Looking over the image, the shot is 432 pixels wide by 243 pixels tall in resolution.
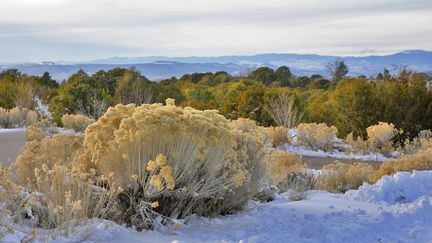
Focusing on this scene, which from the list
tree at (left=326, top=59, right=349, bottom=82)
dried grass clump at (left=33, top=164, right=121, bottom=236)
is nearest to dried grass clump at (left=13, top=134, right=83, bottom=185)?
dried grass clump at (left=33, top=164, right=121, bottom=236)

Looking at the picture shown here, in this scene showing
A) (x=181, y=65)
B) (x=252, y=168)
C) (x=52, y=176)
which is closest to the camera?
(x=52, y=176)

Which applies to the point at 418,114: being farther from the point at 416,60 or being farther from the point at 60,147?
the point at 416,60

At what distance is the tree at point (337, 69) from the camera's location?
210 ft

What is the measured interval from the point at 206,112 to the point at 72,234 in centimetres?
226

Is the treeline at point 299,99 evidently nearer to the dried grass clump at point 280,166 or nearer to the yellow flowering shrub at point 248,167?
the dried grass clump at point 280,166

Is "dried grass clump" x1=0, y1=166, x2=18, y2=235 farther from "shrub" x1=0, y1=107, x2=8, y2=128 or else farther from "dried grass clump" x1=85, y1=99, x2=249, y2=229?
"shrub" x1=0, y1=107, x2=8, y2=128

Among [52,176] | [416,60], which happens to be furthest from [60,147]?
[416,60]

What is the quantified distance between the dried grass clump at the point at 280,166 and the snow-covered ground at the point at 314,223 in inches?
20.8

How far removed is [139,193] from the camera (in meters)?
6.11

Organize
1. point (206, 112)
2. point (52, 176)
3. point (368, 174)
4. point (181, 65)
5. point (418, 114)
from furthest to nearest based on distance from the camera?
1. point (181, 65)
2. point (418, 114)
3. point (368, 174)
4. point (206, 112)
5. point (52, 176)

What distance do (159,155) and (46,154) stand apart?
1987mm

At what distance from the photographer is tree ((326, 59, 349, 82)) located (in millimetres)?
63987

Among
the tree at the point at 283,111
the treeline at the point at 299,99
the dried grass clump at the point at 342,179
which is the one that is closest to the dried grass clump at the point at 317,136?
the treeline at the point at 299,99

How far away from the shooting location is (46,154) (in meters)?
7.02
